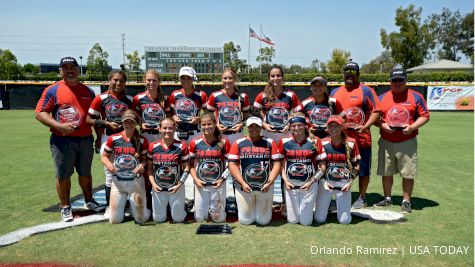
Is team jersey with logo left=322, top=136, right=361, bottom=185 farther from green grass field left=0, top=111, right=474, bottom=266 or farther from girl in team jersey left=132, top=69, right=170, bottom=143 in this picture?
girl in team jersey left=132, top=69, right=170, bottom=143

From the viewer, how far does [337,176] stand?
180 inches

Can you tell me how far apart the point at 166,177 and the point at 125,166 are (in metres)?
0.50

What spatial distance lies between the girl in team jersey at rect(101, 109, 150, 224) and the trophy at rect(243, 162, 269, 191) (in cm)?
128

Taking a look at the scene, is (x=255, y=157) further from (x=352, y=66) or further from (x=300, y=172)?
(x=352, y=66)

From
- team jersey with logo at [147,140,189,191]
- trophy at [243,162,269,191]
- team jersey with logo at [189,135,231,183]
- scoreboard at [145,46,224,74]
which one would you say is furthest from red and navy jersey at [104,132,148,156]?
scoreboard at [145,46,224,74]

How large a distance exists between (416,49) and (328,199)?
3290 centimetres

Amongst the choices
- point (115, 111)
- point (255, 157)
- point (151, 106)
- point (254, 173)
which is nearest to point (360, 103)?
point (255, 157)

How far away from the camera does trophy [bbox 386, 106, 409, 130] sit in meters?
4.97

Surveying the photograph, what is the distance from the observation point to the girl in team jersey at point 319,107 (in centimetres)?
489

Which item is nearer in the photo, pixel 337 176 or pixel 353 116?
pixel 337 176

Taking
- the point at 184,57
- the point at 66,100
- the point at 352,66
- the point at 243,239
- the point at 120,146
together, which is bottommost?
the point at 243,239

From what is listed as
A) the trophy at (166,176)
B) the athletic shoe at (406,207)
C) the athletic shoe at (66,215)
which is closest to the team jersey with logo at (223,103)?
the trophy at (166,176)

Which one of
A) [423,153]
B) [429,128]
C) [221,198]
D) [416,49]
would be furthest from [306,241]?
[416,49]

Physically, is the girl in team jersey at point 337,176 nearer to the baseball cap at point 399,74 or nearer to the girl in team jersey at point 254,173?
the girl in team jersey at point 254,173
